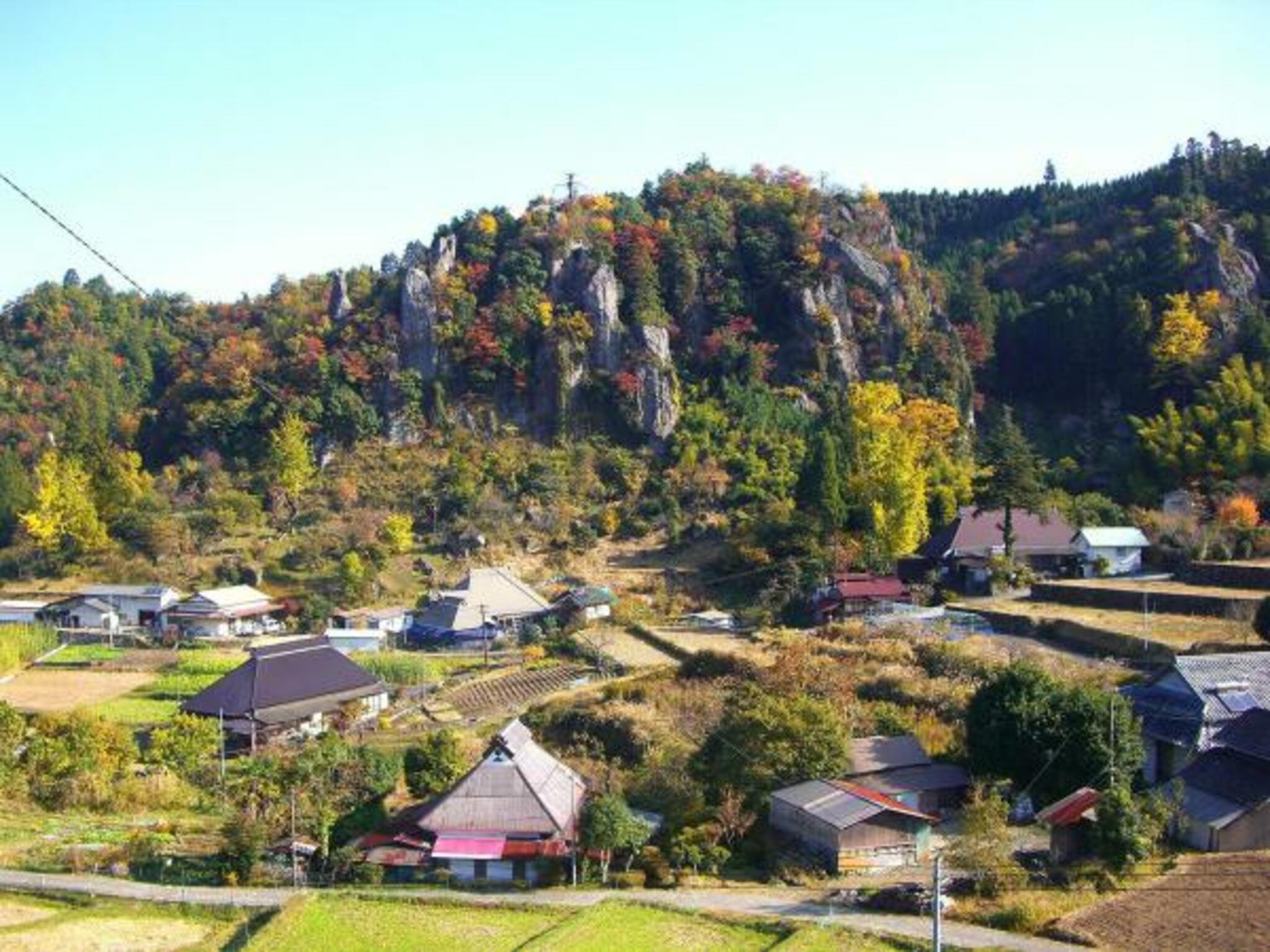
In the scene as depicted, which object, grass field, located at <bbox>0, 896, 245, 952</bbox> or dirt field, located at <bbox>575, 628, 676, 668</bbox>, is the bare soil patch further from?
dirt field, located at <bbox>575, 628, 676, 668</bbox>

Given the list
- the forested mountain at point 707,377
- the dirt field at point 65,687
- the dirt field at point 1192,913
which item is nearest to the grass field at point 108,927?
the dirt field at point 65,687

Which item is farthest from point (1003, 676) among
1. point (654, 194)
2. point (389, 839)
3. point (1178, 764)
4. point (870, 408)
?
point (654, 194)

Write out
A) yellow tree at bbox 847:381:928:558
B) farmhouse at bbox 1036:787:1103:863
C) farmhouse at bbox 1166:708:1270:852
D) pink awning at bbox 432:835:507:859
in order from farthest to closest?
yellow tree at bbox 847:381:928:558 → pink awning at bbox 432:835:507:859 → farmhouse at bbox 1166:708:1270:852 → farmhouse at bbox 1036:787:1103:863

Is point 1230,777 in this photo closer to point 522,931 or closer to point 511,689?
point 522,931

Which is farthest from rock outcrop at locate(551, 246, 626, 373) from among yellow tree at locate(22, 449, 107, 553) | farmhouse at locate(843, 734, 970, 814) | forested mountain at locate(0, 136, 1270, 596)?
farmhouse at locate(843, 734, 970, 814)

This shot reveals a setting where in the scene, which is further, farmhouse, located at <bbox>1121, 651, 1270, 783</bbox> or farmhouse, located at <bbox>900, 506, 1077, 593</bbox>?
farmhouse, located at <bbox>900, 506, 1077, 593</bbox>

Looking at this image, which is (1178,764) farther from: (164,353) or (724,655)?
(164,353)

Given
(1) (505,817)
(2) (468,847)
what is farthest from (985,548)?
(2) (468,847)
